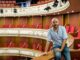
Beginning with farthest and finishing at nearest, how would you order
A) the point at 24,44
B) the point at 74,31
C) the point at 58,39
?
1. the point at 24,44
2. the point at 74,31
3. the point at 58,39

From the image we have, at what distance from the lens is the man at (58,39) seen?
23.7 ft

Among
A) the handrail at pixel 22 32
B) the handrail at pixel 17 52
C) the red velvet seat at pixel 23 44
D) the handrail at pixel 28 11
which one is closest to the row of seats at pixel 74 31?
the handrail at pixel 22 32

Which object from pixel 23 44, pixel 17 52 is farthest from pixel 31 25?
pixel 17 52

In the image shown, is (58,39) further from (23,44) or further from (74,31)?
(23,44)

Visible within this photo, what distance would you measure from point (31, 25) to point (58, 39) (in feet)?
60.8

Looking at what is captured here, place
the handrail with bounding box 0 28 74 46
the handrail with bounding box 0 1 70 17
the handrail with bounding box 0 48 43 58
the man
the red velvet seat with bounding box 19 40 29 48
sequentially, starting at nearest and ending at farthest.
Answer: the man, the handrail with bounding box 0 28 74 46, the handrail with bounding box 0 48 43 58, the red velvet seat with bounding box 19 40 29 48, the handrail with bounding box 0 1 70 17

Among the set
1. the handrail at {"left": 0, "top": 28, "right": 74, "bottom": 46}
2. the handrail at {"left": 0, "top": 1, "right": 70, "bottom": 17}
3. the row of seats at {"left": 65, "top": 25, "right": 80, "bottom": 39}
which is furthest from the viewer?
the handrail at {"left": 0, "top": 1, "right": 70, "bottom": 17}

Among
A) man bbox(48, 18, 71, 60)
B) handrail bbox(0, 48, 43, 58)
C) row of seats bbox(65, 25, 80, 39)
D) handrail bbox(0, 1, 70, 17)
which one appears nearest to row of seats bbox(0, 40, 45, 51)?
handrail bbox(0, 48, 43, 58)

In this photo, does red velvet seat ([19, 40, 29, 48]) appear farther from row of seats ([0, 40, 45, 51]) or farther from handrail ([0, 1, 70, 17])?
handrail ([0, 1, 70, 17])

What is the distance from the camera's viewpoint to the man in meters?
7.21

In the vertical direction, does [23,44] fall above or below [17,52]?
above

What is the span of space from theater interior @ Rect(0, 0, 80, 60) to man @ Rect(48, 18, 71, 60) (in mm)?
11147

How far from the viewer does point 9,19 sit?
93.4 ft

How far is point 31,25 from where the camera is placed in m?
25.8
